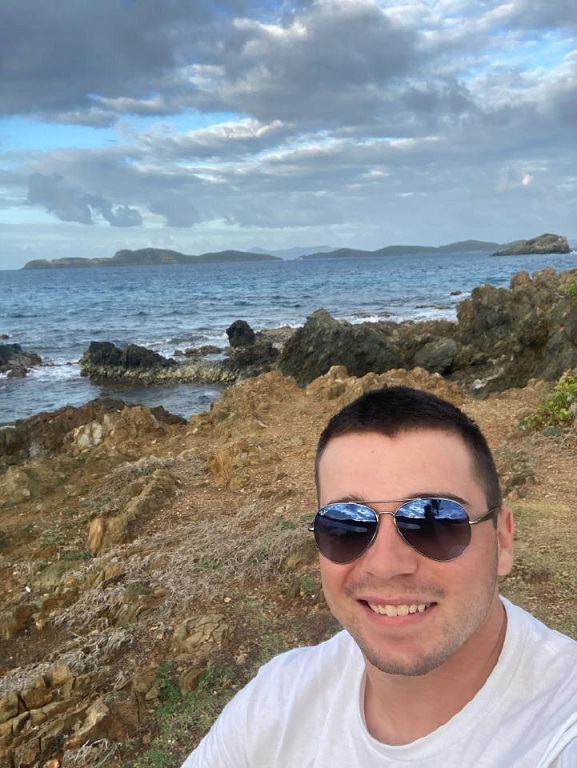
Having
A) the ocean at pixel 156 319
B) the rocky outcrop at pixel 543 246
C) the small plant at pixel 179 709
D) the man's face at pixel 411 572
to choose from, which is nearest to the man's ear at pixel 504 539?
the man's face at pixel 411 572

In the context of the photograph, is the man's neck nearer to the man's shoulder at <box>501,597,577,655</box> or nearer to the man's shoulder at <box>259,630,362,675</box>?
the man's shoulder at <box>501,597,577,655</box>

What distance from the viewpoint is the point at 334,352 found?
21.6 metres

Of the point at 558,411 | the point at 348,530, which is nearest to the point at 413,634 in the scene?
the point at 348,530

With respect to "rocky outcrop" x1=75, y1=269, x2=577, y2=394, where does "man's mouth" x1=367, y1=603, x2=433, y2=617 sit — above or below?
above

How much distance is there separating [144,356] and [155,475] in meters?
20.8

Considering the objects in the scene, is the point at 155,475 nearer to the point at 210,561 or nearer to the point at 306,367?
the point at 210,561

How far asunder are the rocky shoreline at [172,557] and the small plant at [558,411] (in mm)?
263

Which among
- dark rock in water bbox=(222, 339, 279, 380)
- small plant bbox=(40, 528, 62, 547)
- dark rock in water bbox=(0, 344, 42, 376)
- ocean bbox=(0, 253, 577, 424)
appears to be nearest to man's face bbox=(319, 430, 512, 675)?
small plant bbox=(40, 528, 62, 547)

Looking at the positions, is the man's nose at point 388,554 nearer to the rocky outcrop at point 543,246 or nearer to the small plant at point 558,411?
the small plant at point 558,411

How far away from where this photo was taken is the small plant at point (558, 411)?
879 centimetres

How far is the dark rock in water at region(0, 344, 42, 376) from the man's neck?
30.0 metres

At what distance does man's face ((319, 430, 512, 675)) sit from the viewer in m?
1.56

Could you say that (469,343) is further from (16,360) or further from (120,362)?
(16,360)

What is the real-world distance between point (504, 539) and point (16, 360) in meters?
32.7
